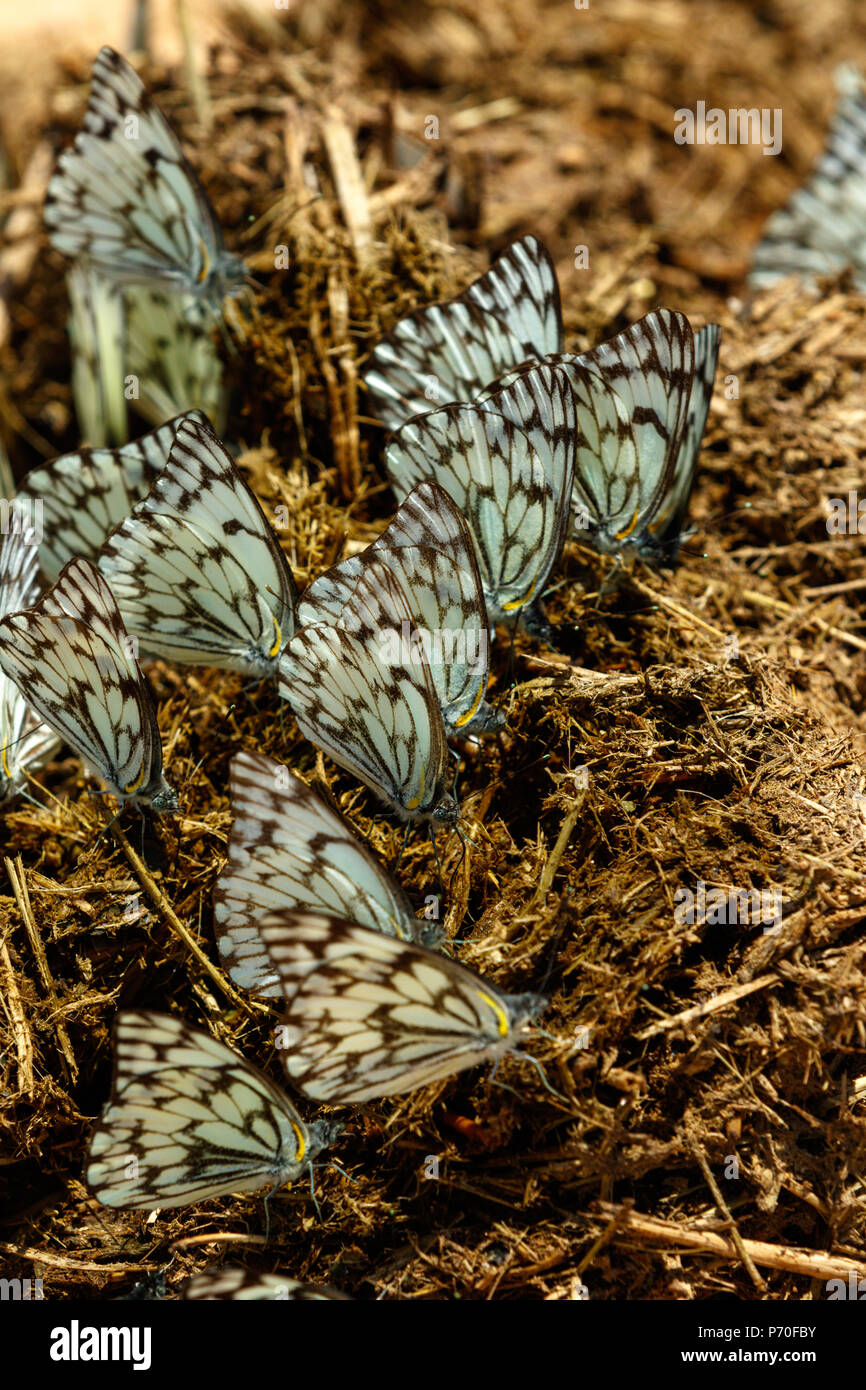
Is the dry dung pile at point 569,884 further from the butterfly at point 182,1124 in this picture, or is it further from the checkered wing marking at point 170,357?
the butterfly at point 182,1124

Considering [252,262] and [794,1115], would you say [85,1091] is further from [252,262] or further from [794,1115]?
[252,262]

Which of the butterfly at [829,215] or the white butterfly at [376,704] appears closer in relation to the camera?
the white butterfly at [376,704]

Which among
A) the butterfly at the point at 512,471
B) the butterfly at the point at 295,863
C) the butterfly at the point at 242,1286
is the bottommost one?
the butterfly at the point at 242,1286

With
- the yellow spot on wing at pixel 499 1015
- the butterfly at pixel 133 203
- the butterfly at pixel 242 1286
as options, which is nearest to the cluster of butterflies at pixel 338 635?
the yellow spot on wing at pixel 499 1015

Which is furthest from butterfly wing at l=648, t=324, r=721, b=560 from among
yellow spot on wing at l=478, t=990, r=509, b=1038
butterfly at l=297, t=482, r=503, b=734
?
yellow spot on wing at l=478, t=990, r=509, b=1038

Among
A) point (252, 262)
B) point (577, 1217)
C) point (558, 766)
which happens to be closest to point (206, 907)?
point (558, 766)

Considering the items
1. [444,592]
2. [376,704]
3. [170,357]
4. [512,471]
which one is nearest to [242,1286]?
[376,704]

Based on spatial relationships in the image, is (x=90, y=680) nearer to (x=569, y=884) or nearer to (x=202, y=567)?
(x=202, y=567)

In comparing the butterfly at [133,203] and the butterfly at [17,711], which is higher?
the butterfly at [133,203]

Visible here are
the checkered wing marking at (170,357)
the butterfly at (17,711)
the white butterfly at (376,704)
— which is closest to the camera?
the white butterfly at (376,704)
